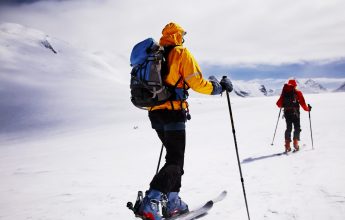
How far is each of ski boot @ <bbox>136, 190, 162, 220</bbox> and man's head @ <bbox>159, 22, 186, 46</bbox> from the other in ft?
6.55

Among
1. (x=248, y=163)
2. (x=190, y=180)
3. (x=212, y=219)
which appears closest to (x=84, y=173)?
(x=190, y=180)

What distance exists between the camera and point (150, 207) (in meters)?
3.90

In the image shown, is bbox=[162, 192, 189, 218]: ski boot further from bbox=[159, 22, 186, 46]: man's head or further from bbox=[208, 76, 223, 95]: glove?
bbox=[159, 22, 186, 46]: man's head

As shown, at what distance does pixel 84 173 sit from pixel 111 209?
3.60 meters

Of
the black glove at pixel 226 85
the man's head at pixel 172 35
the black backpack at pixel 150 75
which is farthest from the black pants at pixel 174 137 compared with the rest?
the man's head at pixel 172 35

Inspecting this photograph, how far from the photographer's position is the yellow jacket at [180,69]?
407 cm

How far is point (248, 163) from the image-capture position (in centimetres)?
837

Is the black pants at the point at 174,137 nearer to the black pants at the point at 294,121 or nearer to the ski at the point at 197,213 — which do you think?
the ski at the point at 197,213

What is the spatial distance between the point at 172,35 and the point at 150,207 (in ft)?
7.44

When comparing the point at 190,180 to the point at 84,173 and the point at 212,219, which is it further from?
the point at 84,173

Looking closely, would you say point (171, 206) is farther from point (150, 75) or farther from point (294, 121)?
point (294, 121)

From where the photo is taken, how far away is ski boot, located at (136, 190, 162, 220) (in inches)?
153

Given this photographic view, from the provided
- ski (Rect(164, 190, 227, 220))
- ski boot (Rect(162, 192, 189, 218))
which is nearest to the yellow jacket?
ski boot (Rect(162, 192, 189, 218))

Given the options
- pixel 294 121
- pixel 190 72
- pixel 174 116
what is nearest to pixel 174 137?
pixel 174 116
